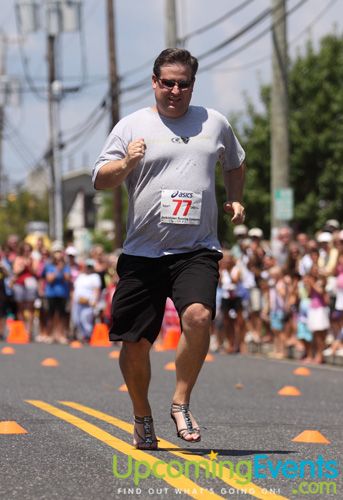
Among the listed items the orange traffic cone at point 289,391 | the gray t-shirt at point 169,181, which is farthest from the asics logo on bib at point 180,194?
the orange traffic cone at point 289,391

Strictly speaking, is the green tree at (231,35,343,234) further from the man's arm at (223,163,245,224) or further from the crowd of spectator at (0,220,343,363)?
the man's arm at (223,163,245,224)

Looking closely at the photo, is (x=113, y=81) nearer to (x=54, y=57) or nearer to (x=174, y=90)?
(x=54, y=57)

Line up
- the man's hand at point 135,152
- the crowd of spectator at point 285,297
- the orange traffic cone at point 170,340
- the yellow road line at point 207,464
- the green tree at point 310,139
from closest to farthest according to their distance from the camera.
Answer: the yellow road line at point 207,464 < the man's hand at point 135,152 < the crowd of spectator at point 285,297 < the orange traffic cone at point 170,340 < the green tree at point 310,139

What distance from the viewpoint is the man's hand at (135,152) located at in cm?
718

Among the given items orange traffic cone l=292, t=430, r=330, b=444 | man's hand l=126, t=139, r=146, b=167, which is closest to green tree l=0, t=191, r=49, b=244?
orange traffic cone l=292, t=430, r=330, b=444

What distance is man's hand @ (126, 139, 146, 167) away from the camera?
7.18 m

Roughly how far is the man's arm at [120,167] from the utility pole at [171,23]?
68.2 feet

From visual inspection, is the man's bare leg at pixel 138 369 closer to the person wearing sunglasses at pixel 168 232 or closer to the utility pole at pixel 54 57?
the person wearing sunglasses at pixel 168 232

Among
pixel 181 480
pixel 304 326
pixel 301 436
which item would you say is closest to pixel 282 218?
pixel 304 326

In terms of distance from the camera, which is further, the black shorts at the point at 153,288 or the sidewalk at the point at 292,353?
the sidewalk at the point at 292,353

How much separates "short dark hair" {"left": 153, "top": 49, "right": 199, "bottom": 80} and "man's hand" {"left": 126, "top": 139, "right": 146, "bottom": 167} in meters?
0.50

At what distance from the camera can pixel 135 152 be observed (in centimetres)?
719

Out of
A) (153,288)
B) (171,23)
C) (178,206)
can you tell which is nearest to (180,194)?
(178,206)

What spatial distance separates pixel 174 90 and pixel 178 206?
0.62m
